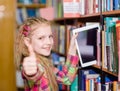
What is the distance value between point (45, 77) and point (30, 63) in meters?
0.15

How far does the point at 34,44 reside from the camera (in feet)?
5.66

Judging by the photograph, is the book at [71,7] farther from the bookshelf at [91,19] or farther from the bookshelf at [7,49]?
the bookshelf at [7,49]

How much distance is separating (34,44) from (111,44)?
500 millimetres

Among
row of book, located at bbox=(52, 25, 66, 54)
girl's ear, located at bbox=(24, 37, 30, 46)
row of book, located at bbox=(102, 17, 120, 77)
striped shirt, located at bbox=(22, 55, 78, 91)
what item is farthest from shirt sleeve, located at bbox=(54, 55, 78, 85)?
row of book, located at bbox=(52, 25, 66, 54)

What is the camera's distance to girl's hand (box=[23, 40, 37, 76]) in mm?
1658

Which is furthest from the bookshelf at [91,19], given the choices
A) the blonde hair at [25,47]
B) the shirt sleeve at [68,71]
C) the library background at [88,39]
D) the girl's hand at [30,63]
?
the girl's hand at [30,63]

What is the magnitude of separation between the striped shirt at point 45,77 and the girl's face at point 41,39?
0.11 m

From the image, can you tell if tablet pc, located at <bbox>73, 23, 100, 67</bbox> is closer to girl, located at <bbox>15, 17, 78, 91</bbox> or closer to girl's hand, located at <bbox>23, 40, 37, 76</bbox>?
girl, located at <bbox>15, 17, 78, 91</bbox>

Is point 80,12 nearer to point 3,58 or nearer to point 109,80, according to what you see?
point 109,80

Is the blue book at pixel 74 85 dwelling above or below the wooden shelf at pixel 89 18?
below

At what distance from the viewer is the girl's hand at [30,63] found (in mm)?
1658

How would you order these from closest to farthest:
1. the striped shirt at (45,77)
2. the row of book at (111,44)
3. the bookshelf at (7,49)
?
1. the row of book at (111,44)
2. the striped shirt at (45,77)
3. the bookshelf at (7,49)

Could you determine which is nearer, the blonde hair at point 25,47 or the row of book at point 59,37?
the blonde hair at point 25,47

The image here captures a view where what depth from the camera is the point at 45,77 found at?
1.74 meters
